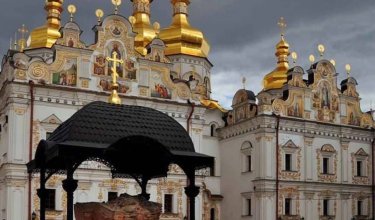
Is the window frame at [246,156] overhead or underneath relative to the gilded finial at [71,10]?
underneath

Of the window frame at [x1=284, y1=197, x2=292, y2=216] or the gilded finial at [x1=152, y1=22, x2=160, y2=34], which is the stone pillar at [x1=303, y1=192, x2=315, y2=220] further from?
the gilded finial at [x1=152, y1=22, x2=160, y2=34]

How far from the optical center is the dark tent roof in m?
14.5

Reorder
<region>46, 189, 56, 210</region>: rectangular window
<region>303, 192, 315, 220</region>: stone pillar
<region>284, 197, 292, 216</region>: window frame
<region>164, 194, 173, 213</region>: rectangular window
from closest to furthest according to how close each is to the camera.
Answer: <region>46, 189, 56, 210</region>: rectangular window → <region>164, 194, 173, 213</region>: rectangular window → <region>284, 197, 292, 216</region>: window frame → <region>303, 192, 315, 220</region>: stone pillar

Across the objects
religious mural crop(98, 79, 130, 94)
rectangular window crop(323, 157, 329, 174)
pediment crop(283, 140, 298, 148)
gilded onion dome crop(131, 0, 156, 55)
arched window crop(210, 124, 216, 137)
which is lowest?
rectangular window crop(323, 157, 329, 174)

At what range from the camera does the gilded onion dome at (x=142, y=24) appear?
1702 inches

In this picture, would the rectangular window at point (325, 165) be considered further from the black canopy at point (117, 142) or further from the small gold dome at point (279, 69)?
the black canopy at point (117, 142)

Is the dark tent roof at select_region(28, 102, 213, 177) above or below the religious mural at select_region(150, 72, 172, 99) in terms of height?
below

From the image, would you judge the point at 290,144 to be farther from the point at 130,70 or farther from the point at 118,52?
the point at 118,52

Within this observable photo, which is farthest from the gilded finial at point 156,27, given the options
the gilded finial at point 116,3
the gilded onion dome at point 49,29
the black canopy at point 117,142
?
the black canopy at point 117,142

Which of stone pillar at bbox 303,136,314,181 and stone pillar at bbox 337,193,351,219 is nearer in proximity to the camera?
stone pillar at bbox 303,136,314,181

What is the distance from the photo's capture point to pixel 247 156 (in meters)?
37.7

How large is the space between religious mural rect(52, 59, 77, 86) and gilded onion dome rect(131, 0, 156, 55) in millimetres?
10904

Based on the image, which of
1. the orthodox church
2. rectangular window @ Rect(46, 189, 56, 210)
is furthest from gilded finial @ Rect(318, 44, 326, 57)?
rectangular window @ Rect(46, 189, 56, 210)

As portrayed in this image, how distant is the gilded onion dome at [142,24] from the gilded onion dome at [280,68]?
26.5ft
